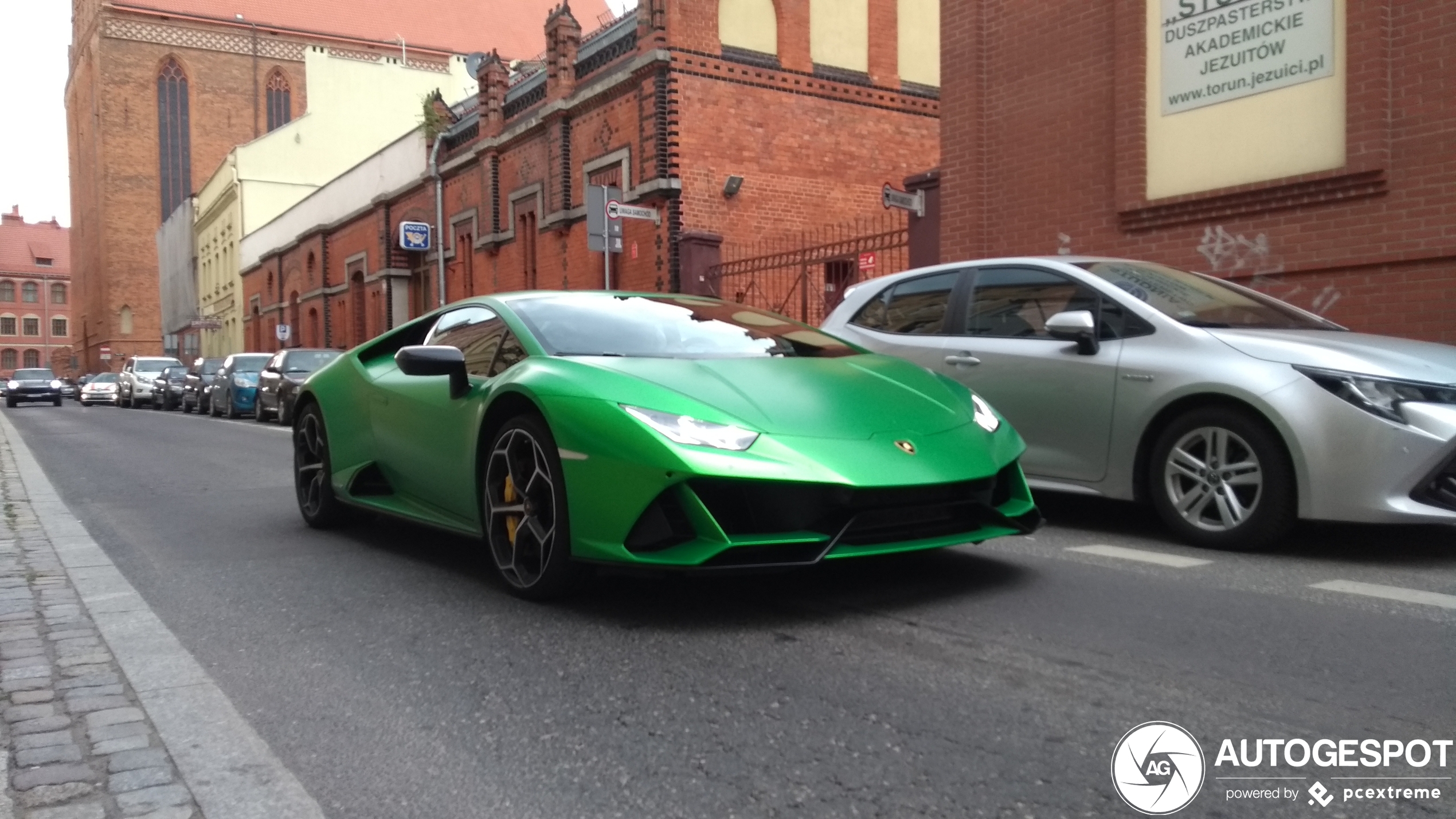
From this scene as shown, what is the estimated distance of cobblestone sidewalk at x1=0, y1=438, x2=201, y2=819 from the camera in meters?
2.63

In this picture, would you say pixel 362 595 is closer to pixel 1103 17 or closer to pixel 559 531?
pixel 559 531

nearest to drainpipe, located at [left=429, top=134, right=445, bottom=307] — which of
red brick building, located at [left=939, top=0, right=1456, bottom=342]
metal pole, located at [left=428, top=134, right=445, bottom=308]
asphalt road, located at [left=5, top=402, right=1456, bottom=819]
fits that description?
metal pole, located at [left=428, top=134, right=445, bottom=308]

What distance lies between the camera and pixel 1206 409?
213 inches

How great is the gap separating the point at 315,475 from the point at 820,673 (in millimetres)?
4149

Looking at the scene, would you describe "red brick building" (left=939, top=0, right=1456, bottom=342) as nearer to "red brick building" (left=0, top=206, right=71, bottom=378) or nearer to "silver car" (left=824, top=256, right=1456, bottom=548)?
"silver car" (left=824, top=256, right=1456, bottom=548)

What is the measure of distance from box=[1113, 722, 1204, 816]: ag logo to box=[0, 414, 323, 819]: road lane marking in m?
1.73

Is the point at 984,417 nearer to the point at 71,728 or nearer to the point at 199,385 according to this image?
the point at 71,728

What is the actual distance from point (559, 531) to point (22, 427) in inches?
928

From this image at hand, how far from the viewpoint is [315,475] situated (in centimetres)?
665

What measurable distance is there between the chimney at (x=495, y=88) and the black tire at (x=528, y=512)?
75.7 feet

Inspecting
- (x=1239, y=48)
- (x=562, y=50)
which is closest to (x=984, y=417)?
(x=1239, y=48)

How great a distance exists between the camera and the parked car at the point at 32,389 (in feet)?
159

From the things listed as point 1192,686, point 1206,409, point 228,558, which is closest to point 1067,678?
point 1192,686

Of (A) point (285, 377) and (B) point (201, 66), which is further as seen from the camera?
(B) point (201, 66)
